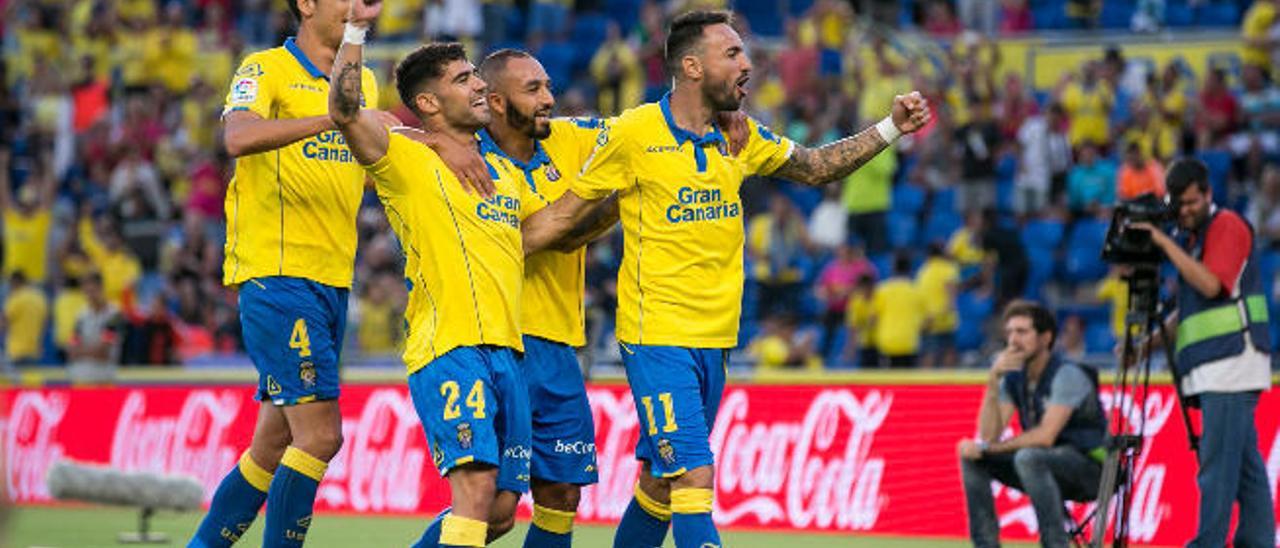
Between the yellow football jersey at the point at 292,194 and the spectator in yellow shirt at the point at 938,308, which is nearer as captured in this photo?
the yellow football jersey at the point at 292,194

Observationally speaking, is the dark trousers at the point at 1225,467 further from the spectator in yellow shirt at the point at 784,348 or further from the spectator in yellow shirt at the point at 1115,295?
the spectator in yellow shirt at the point at 784,348

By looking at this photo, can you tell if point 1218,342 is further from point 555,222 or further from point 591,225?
point 555,222

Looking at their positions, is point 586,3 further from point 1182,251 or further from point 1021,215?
point 1182,251

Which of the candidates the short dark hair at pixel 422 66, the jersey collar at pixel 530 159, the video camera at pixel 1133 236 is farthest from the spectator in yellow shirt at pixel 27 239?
the short dark hair at pixel 422 66

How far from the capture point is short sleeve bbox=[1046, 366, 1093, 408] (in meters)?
10.9

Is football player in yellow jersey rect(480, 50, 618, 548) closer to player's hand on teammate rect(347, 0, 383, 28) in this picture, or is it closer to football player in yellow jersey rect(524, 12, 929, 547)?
football player in yellow jersey rect(524, 12, 929, 547)

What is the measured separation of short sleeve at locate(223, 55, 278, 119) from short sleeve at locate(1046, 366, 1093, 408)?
4.65 metres

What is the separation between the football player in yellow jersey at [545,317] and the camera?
8.05 meters

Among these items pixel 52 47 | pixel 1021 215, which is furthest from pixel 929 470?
pixel 52 47

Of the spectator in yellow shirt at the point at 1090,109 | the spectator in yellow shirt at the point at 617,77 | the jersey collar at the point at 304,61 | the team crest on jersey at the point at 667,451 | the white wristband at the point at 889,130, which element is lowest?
the team crest on jersey at the point at 667,451

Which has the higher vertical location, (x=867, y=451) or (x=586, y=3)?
(x=586, y=3)

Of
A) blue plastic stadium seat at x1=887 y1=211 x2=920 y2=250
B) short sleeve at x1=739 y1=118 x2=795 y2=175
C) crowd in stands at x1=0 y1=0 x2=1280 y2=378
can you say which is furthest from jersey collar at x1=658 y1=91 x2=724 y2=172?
blue plastic stadium seat at x1=887 y1=211 x2=920 y2=250

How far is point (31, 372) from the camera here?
19484 millimetres

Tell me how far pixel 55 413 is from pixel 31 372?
5.74ft
